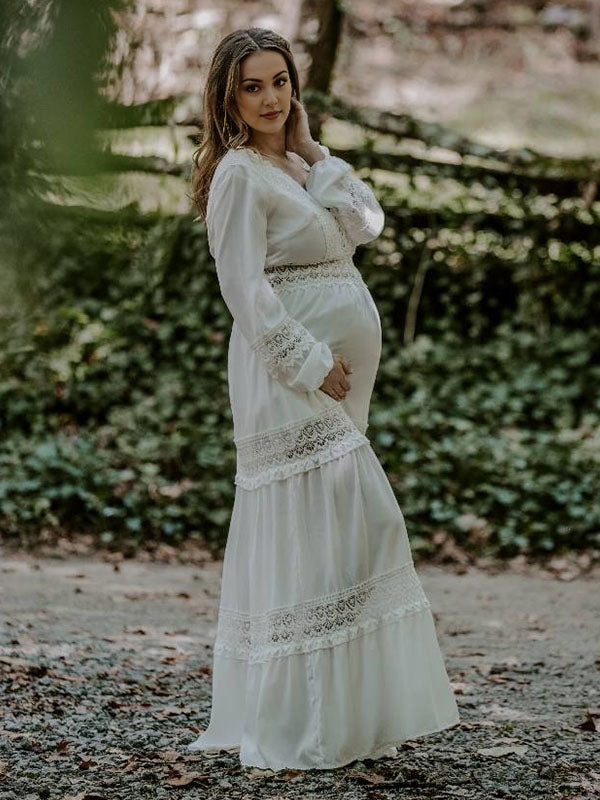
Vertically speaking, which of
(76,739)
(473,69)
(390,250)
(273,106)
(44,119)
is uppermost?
(473,69)

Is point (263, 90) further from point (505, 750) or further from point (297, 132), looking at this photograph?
point (505, 750)

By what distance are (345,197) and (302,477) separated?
30.1 inches

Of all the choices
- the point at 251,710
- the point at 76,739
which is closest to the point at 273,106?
the point at 251,710

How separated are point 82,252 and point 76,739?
2.61m

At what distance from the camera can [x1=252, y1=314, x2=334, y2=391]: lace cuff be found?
9.45 ft

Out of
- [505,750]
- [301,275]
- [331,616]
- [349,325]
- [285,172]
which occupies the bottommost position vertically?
[505,750]

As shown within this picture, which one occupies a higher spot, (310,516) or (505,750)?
(310,516)

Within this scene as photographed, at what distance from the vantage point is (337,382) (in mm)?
2977

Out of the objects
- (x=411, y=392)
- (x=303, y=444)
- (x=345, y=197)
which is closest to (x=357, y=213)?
(x=345, y=197)

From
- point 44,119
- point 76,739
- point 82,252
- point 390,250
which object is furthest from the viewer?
point 390,250

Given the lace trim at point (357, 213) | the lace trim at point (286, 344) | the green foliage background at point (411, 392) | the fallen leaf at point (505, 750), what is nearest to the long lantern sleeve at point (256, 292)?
the lace trim at point (286, 344)

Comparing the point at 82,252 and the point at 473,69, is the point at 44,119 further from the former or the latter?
the point at 473,69

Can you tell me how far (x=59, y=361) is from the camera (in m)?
8.27

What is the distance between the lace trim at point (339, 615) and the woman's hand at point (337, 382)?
A: 49 cm
